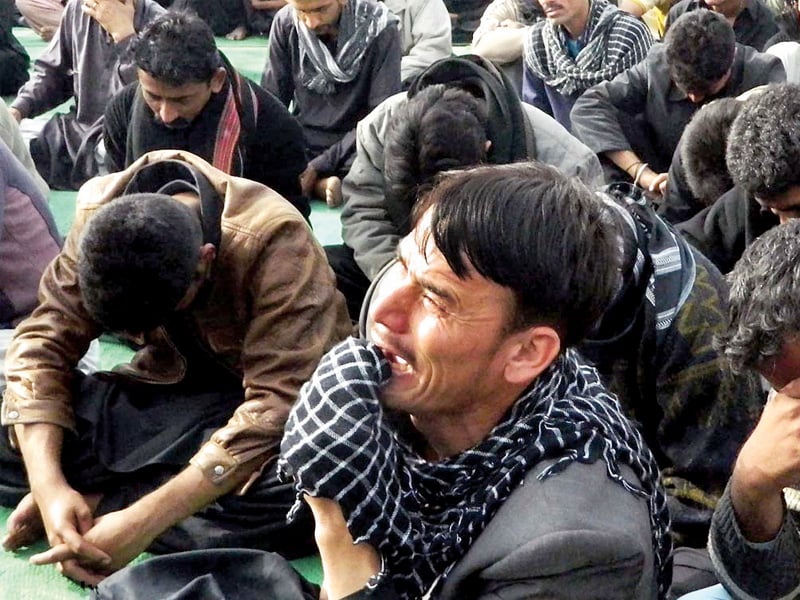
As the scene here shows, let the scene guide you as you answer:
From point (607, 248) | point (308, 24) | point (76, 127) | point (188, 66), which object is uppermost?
point (607, 248)

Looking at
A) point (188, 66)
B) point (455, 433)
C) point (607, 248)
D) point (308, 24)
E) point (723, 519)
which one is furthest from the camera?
point (308, 24)

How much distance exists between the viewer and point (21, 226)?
2662 millimetres

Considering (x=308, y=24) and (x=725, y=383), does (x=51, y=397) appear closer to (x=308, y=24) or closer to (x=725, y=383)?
(x=725, y=383)

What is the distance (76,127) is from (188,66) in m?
1.41

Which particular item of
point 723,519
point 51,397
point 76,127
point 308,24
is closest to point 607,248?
point 723,519

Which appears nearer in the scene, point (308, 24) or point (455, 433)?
point (455, 433)

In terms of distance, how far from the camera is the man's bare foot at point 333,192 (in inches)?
162

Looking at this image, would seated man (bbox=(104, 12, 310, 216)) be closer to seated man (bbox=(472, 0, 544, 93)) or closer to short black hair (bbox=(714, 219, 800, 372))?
seated man (bbox=(472, 0, 544, 93))

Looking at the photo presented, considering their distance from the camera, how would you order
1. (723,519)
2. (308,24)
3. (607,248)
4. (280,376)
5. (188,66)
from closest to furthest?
(607,248) → (723,519) → (280,376) → (188,66) → (308,24)

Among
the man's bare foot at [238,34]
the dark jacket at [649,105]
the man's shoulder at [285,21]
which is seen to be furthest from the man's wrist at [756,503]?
the man's bare foot at [238,34]

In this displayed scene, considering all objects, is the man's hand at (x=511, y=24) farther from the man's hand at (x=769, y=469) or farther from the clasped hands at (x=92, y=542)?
the man's hand at (x=769, y=469)

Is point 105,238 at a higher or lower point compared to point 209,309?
higher

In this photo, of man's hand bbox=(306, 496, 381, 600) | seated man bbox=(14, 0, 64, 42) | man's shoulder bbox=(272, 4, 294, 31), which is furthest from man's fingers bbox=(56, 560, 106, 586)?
seated man bbox=(14, 0, 64, 42)

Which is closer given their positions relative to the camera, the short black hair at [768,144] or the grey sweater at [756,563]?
the grey sweater at [756,563]
